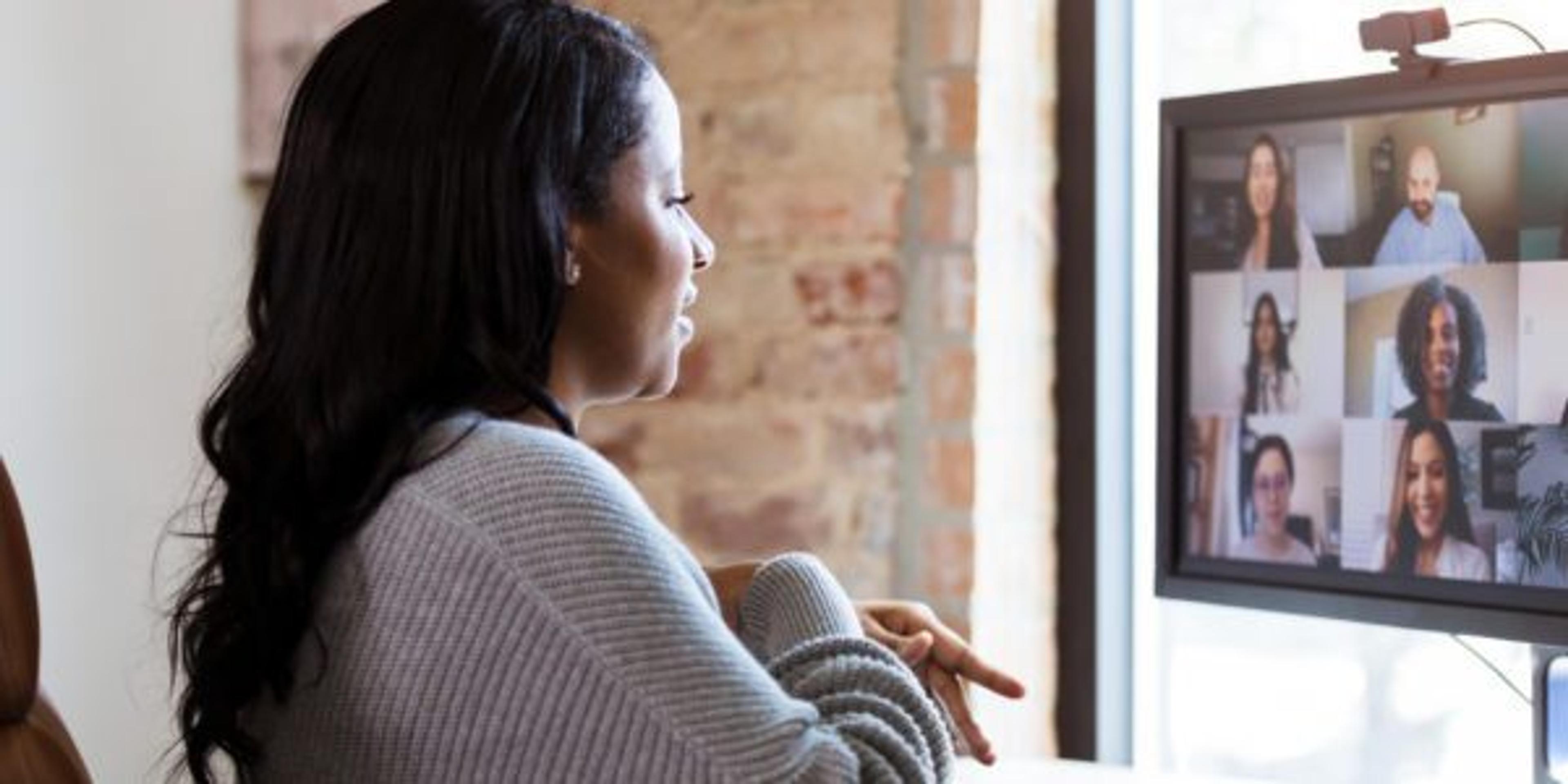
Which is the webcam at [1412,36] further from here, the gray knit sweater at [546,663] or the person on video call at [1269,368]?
the gray knit sweater at [546,663]

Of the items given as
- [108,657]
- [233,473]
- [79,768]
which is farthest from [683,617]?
[108,657]

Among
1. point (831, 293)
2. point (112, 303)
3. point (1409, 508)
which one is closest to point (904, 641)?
point (1409, 508)

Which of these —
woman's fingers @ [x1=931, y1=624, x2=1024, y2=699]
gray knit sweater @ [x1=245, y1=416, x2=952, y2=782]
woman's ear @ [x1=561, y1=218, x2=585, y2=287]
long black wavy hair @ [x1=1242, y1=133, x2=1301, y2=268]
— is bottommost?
woman's fingers @ [x1=931, y1=624, x2=1024, y2=699]

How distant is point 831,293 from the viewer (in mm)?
2242

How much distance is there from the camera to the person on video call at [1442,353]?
167 centimetres

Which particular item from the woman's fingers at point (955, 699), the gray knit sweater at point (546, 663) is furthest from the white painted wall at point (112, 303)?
the gray knit sweater at point (546, 663)

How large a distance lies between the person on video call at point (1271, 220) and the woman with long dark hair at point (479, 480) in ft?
2.15

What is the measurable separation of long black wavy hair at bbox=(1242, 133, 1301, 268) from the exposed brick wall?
413 mm

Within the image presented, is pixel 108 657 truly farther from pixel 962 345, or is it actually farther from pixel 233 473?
pixel 233 473

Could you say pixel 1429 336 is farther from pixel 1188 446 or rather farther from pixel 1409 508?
pixel 1188 446

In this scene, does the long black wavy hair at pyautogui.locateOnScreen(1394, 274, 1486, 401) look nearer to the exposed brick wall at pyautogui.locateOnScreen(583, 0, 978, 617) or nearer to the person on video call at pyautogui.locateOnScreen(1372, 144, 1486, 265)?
the person on video call at pyautogui.locateOnScreen(1372, 144, 1486, 265)

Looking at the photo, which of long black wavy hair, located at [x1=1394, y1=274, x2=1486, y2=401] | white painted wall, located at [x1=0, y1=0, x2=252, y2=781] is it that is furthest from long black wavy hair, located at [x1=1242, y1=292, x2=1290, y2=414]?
white painted wall, located at [x1=0, y1=0, x2=252, y2=781]

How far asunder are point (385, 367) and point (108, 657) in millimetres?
1403

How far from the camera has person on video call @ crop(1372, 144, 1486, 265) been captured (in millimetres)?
1682
